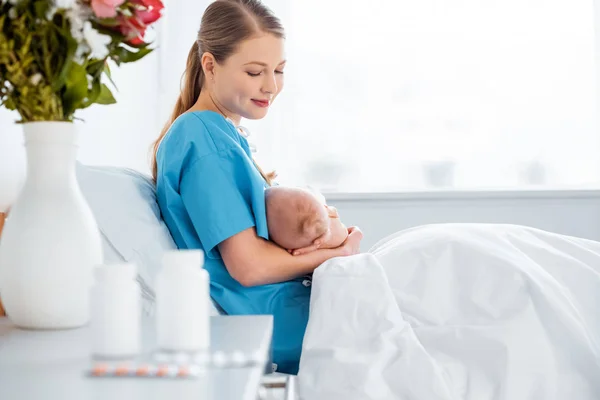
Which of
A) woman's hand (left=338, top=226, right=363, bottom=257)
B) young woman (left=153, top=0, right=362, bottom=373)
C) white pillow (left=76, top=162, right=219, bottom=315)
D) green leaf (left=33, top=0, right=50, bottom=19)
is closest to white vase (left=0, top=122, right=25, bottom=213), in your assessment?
white pillow (left=76, top=162, right=219, bottom=315)

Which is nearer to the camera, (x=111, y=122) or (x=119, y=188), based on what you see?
(x=119, y=188)

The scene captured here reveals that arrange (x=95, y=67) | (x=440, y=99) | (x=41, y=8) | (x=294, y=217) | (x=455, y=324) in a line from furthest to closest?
(x=440, y=99), (x=294, y=217), (x=455, y=324), (x=95, y=67), (x=41, y=8)

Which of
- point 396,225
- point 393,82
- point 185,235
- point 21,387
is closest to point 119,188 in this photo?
point 185,235

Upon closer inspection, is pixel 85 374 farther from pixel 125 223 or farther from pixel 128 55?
pixel 125 223

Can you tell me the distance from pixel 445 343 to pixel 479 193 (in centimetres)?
197

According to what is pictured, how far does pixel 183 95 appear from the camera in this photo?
6.43 ft

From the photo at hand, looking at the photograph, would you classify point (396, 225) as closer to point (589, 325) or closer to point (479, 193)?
point (479, 193)

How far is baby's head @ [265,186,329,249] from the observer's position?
5.16 ft

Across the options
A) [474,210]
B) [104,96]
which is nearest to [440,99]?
[474,210]

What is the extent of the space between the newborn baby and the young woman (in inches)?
1.1

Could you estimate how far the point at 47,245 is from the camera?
935 millimetres

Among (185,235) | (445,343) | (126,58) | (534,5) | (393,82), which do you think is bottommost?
(445,343)

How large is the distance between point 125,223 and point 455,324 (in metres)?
0.66

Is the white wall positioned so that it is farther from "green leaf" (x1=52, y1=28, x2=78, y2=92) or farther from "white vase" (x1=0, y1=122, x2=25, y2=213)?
"green leaf" (x1=52, y1=28, x2=78, y2=92)
